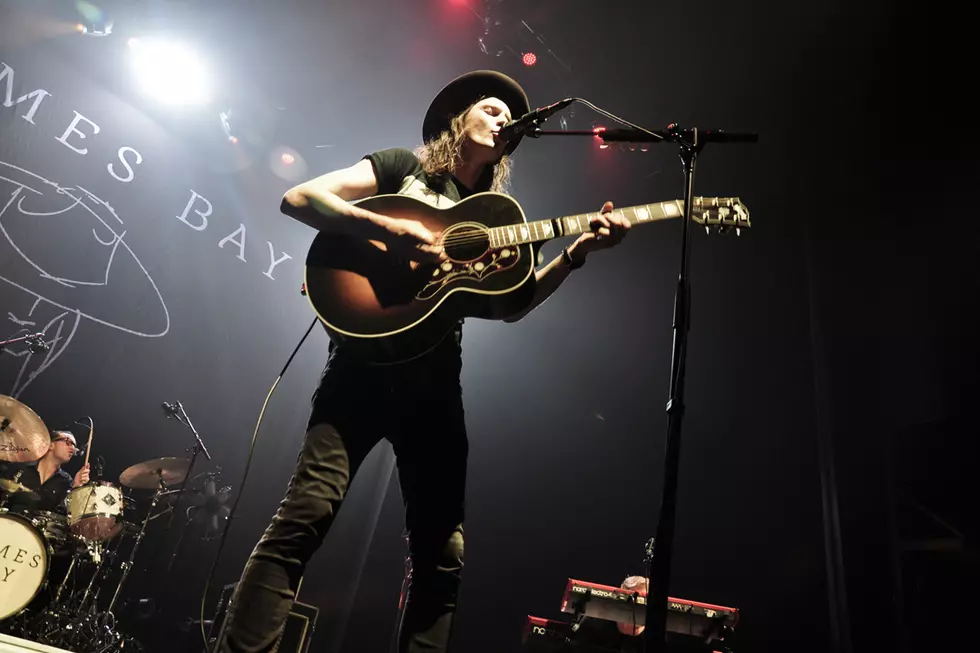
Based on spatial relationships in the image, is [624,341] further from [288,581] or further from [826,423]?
[288,581]

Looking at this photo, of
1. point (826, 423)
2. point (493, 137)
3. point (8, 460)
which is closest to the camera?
point (493, 137)

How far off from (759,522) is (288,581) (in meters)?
4.47

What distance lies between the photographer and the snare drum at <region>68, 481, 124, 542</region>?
4156 mm

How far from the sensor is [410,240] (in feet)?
6.12

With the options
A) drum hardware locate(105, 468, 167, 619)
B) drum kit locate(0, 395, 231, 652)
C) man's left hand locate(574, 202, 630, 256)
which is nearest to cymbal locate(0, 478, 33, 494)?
drum kit locate(0, 395, 231, 652)

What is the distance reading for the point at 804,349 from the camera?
17.0 ft

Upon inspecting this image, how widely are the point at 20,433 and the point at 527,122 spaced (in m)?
4.01

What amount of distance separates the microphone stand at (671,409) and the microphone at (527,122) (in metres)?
0.04

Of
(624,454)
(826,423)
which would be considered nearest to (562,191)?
(624,454)

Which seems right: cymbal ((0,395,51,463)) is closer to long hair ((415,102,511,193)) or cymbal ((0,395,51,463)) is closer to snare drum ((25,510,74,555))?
snare drum ((25,510,74,555))

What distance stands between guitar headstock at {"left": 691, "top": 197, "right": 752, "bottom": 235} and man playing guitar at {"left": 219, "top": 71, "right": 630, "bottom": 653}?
0.40 metres

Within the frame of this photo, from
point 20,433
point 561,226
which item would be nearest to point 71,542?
point 20,433

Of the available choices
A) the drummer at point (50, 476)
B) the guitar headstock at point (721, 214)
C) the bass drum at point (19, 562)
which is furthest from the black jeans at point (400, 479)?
the drummer at point (50, 476)

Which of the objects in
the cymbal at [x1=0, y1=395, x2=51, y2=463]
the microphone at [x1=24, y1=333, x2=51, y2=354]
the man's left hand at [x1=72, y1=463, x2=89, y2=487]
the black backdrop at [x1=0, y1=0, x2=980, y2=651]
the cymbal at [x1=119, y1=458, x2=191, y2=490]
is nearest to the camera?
the cymbal at [x1=0, y1=395, x2=51, y2=463]
